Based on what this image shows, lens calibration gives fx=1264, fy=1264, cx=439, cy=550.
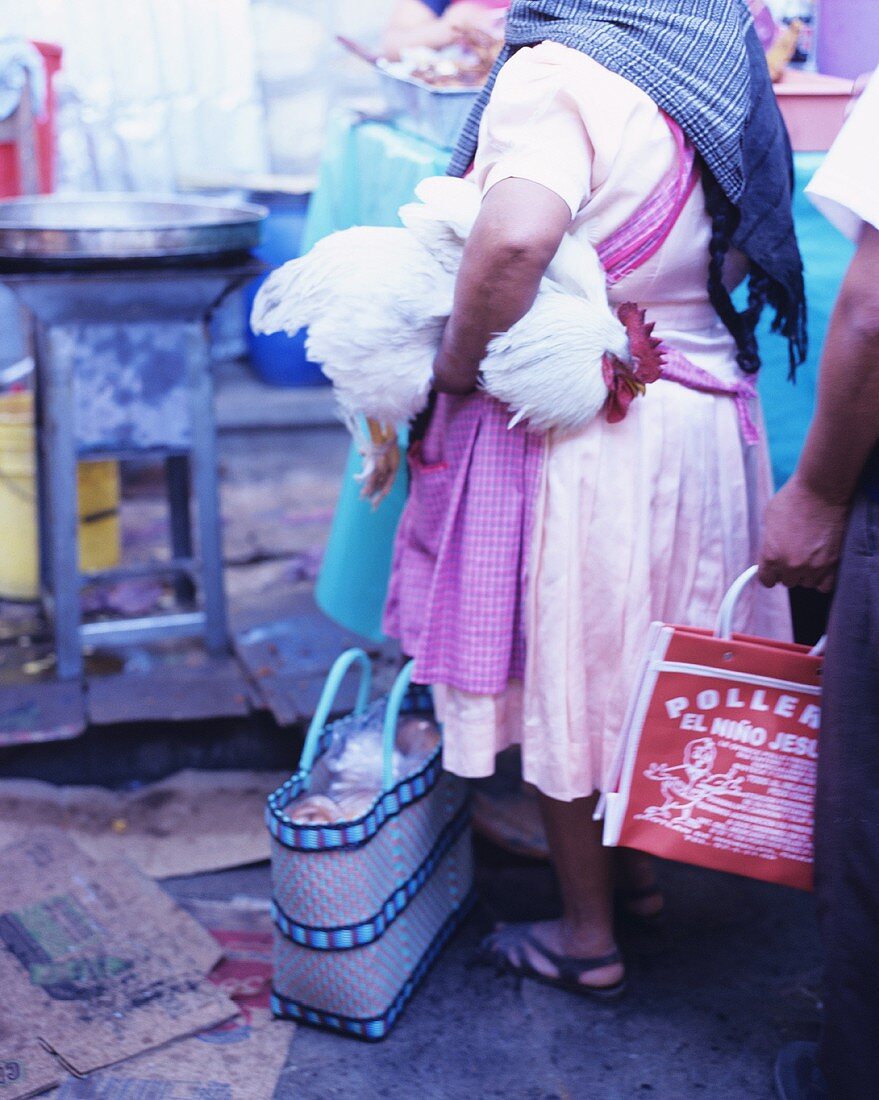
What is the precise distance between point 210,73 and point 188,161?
41 cm

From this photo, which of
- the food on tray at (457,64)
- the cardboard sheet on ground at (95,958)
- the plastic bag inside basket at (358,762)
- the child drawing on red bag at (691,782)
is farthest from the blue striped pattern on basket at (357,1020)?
the food on tray at (457,64)

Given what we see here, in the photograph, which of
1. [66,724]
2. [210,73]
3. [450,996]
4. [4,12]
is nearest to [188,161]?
[210,73]

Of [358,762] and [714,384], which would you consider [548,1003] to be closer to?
[358,762]

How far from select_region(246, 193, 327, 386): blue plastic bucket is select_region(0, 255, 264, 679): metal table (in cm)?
199

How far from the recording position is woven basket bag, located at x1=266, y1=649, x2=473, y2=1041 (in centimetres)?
224

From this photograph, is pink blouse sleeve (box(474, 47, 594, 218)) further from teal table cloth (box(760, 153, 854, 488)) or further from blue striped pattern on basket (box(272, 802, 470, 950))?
blue striped pattern on basket (box(272, 802, 470, 950))

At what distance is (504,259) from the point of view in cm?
191

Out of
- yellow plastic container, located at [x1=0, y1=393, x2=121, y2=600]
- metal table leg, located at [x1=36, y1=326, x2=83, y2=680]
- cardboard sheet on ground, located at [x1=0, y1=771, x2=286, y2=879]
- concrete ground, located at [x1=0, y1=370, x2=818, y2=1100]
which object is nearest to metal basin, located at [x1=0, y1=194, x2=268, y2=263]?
metal table leg, located at [x1=36, y1=326, x2=83, y2=680]

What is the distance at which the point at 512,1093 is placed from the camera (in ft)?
7.34

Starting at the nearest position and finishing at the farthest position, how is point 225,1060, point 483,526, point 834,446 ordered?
point 834,446 < point 483,526 < point 225,1060

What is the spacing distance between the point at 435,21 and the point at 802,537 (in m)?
2.51

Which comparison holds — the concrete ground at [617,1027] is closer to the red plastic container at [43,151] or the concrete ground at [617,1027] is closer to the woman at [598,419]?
the woman at [598,419]

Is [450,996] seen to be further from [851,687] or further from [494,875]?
[851,687]

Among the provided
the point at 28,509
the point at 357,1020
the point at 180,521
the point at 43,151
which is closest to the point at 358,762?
the point at 357,1020
